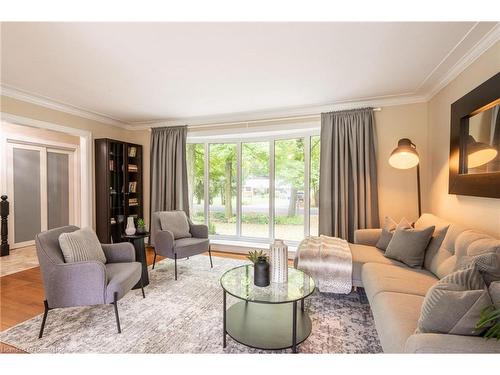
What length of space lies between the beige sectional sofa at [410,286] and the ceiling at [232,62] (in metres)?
1.60

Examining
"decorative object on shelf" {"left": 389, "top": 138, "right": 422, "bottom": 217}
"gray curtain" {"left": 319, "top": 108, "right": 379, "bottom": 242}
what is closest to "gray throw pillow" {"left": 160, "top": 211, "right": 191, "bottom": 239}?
"gray curtain" {"left": 319, "top": 108, "right": 379, "bottom": 242}

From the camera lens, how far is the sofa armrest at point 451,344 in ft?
3.42

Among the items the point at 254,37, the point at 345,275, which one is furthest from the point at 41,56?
the point at 345,275

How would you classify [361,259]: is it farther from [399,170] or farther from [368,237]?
[399,170]

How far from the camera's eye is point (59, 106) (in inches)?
A: 145

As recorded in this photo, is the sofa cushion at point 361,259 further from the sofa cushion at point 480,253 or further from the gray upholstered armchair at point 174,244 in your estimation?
the gray upholstered armchair at point 174,244

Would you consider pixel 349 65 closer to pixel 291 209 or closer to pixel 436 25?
pixel 436 25

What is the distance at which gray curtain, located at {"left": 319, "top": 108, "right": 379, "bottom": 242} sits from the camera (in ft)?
11.4

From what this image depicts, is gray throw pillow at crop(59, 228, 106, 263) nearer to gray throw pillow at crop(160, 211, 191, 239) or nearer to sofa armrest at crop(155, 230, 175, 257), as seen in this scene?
sofa armrest at crop(155, 230, 175, 257)

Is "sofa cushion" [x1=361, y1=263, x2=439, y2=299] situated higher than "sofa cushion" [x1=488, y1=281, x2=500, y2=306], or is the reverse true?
"sofa cushion" [x1=488, y1=281, x2=500, y2=306]

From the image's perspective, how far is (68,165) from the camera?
209 inches

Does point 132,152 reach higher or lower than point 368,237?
higher

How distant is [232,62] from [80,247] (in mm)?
2197

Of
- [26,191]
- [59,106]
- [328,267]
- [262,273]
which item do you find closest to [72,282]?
[262,273]
